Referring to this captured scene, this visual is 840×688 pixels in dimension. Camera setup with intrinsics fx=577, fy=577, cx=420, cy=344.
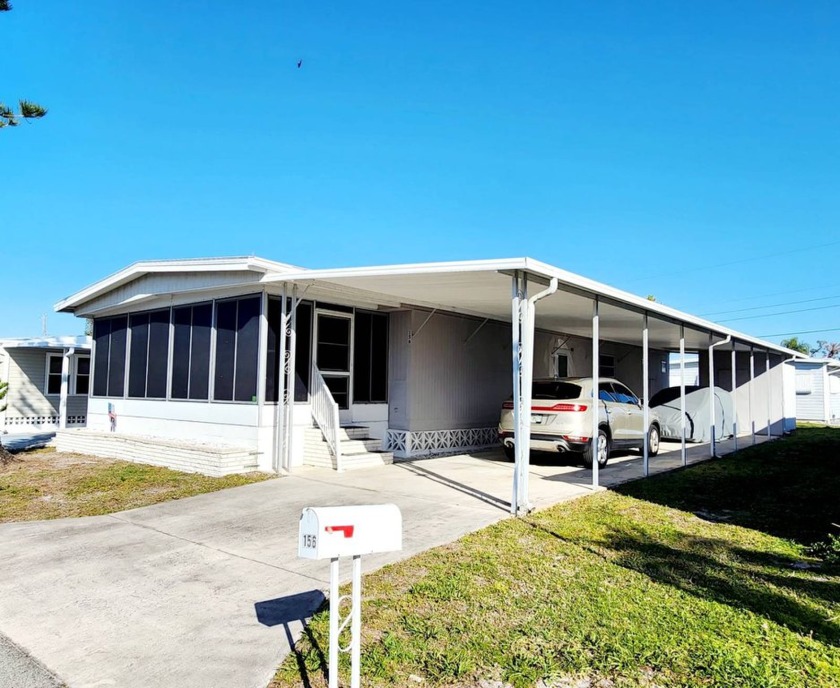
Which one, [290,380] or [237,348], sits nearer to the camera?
[290,380]

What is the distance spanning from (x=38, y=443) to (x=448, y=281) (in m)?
13.1

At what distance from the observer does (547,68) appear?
583 inches

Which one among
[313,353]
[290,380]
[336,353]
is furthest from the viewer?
[336,353]

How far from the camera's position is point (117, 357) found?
13.9 meters

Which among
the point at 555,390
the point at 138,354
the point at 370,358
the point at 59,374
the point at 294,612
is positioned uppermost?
the point at 138,354

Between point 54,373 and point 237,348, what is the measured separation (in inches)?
510

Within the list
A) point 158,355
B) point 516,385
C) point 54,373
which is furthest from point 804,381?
point 54,373

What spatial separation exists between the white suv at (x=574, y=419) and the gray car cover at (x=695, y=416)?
445 centimetres

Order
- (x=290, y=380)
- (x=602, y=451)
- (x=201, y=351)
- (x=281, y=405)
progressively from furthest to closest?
(x=201, y=351)
(x=602, y=451)
(x=290, y=380)
(x=281, y=405)

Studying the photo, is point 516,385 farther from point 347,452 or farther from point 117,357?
point 117,357

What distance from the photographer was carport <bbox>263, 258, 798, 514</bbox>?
22.7 feet

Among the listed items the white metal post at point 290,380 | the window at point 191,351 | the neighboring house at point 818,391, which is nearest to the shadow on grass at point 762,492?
the white metal post at point 290,380

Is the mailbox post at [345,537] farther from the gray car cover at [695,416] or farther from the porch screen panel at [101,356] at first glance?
the gray car cover at [695,416]

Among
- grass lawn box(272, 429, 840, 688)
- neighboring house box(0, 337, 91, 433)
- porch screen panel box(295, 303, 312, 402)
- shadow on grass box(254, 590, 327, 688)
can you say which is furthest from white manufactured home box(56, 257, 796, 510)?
neighboring house box(0, 337, 91, 433)
